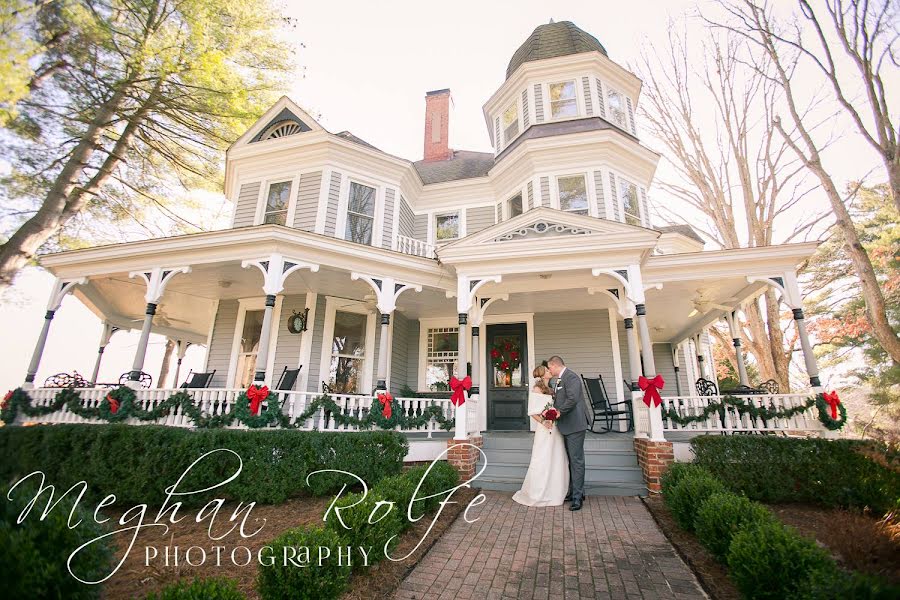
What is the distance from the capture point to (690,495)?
4.09 m

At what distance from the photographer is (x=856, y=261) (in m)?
8.25

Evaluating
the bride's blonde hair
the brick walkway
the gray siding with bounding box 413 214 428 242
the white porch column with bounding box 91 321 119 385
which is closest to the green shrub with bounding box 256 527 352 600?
the brick walkway

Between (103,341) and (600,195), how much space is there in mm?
14107

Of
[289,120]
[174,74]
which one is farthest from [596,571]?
[174,74]

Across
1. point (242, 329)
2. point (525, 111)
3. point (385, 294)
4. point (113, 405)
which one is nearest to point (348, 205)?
point (385, 294)

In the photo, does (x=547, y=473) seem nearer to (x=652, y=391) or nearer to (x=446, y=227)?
(x=652, y=391)

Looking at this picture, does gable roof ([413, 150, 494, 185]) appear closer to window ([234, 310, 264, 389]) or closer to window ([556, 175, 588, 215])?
window ([556, 175, 588, 215])

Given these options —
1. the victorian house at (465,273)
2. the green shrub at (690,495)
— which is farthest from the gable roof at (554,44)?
the green shrub at (690,495)

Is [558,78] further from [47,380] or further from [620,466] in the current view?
[47,380]

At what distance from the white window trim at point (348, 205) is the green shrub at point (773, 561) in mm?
8963

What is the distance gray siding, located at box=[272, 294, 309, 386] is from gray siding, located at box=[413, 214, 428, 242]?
3.95 m

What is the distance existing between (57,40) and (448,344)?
47.2ft

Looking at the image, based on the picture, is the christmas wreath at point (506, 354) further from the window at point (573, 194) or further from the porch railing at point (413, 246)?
the window at point (573, 194)

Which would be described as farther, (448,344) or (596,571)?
(448,344)
